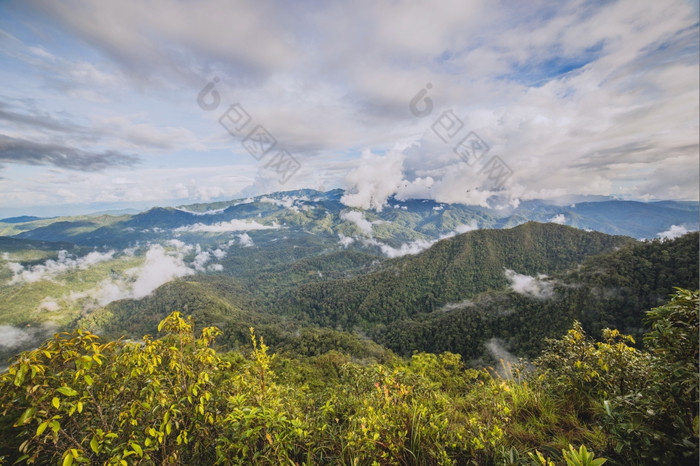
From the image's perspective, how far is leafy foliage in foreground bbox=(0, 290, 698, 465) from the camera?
2635mm

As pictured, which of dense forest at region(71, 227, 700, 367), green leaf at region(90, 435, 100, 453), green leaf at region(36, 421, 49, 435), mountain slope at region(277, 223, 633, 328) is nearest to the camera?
green leaf at region(36, 421, 49, 435)

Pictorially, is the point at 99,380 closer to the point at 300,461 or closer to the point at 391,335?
the point at 300,461

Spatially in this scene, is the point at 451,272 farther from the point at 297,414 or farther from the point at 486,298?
the point at 297,414

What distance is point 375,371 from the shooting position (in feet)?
21.3

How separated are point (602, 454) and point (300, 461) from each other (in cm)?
400

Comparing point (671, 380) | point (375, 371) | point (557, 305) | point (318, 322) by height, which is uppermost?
point (671, 380)

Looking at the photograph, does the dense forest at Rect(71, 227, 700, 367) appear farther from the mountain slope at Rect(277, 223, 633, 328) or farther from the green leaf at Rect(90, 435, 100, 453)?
the green leaf at Rect(90, 435, 100, 453)

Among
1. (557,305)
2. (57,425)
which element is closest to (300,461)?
(57,425)

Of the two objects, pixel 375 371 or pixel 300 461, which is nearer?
pixel 300 461

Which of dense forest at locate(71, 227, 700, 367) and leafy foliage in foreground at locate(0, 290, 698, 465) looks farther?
dense forest at locate(71, 227, 700, 367)

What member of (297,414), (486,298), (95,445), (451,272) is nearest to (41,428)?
(95,445)

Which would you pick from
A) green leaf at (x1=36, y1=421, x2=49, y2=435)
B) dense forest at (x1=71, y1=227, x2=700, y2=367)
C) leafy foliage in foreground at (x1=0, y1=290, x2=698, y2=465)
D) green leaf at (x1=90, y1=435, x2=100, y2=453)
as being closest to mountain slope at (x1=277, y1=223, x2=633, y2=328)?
dense forest at (x1=71, y1=227, x2=700, y2=367)

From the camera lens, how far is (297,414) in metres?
4.62

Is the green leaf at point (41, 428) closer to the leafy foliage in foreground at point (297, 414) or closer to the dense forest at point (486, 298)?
the leafy foliage in foreground at point (297, 414)
